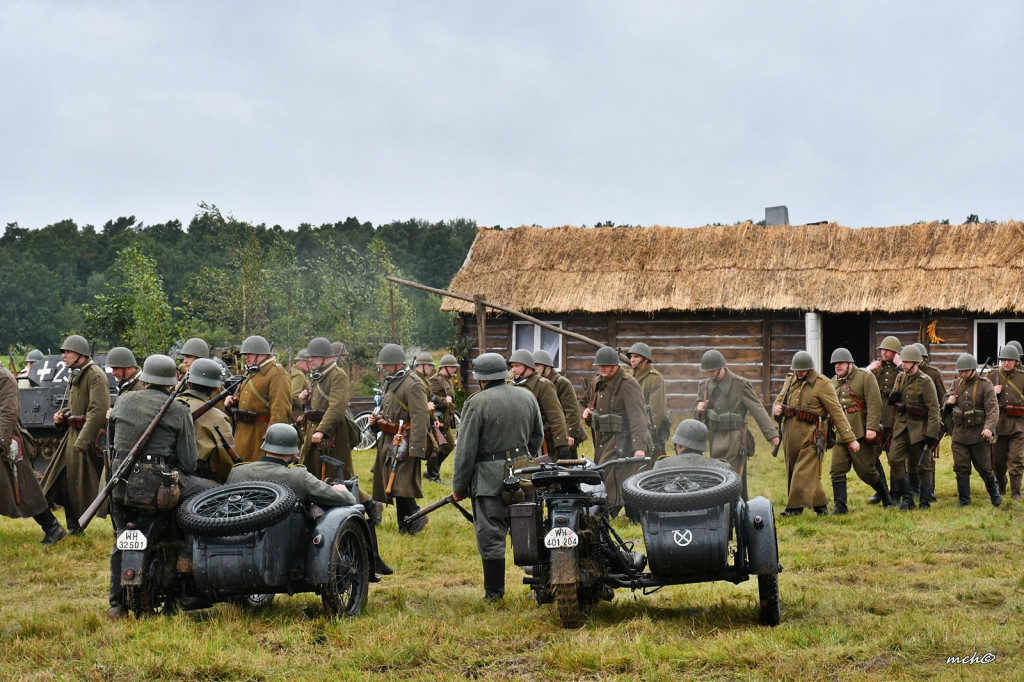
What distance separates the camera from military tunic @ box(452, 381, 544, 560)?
7.57 metres

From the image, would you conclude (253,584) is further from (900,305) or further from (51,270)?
(51,270)

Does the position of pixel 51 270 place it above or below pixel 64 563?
above

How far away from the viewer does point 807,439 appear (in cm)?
1138

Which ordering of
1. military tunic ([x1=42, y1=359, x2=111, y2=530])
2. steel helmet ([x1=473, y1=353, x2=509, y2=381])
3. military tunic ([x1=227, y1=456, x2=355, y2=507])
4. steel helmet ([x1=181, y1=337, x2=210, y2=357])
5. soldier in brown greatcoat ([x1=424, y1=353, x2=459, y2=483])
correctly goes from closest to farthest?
military tunic ([x1=227, y1=456, x2=355, y2=507]) → steel helmet ([x1=473, y1=353, x2=509, y2=381]) → steel helmet ([x1=181, y1=337, x2=210, y2=357]) → military tunic ([x1=42, y1=359, x2=111, y2=530]) → soldier in brown greatcoat ([x1=424, y1=353, x2=459, y2=483])

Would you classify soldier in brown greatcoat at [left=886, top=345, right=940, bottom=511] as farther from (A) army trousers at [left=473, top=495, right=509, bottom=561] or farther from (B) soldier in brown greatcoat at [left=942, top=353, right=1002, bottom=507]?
(A) army trousers at [left=473, top=495, right=509, bottom=561]

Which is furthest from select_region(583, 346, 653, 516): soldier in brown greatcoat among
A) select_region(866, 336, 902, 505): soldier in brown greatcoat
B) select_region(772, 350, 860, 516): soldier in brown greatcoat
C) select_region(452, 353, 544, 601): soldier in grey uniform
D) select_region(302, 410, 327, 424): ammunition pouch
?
select_region(866, 336, 902, 505): soldier in brown greatcoat

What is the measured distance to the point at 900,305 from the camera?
21031 millimetres

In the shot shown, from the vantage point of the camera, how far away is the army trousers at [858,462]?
11.6 m

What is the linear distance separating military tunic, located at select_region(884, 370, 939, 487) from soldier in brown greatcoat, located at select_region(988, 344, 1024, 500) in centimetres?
88

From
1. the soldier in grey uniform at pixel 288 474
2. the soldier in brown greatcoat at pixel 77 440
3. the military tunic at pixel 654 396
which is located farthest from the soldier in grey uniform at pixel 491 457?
the military tunic at pixel 654 396

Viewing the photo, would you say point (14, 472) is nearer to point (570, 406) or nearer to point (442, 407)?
point (570, 406)

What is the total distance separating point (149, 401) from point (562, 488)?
2826 millimetres

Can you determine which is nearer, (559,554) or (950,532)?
(559,554)

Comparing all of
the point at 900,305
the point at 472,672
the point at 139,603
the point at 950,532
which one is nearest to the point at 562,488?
the point at 472,672
